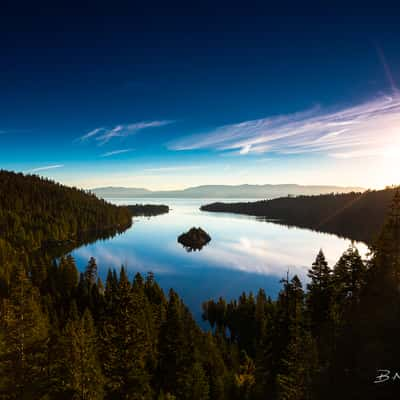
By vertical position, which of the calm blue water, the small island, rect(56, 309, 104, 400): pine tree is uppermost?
rect(56, 309, 104, 400): pine tree

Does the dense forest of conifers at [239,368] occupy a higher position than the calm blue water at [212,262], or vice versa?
the dense forest of conifers at [239,368]

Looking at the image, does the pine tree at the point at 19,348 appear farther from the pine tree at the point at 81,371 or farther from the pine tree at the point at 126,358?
the pine tree at the point at 126,358

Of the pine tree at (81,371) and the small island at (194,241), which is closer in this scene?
the pine tree at (81,371)

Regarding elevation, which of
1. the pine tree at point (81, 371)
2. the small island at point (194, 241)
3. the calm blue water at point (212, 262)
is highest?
the pine tree at point (81, 371)

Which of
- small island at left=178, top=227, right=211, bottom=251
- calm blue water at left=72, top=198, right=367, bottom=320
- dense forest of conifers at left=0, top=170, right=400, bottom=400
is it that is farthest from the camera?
small island at left=178, top=227, right=211, bottom=251

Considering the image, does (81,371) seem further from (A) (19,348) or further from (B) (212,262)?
(B) (212,262)

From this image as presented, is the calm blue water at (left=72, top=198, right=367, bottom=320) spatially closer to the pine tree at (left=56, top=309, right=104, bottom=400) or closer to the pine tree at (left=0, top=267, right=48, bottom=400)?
the pine tree at (left=0, top=267, right=48, bottom=400)

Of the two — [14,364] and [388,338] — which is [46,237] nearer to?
[14,364]

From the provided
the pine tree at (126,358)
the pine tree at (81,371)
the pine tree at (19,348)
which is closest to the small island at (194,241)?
the pine tree at (19,348)

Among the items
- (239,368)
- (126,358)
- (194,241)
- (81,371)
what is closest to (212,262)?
(194,241)

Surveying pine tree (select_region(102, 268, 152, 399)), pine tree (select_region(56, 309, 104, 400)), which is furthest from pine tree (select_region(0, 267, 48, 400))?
pine tree (select_region(102, 268, 152, 399))

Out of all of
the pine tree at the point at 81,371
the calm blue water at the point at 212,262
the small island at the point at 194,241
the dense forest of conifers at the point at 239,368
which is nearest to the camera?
→ the pine tree at the point at 81,371

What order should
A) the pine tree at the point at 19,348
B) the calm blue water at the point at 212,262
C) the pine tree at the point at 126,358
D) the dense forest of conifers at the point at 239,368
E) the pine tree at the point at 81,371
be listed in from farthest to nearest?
1. the calm blue water at the point at 212,262
2. the pine tree at the point at 19,348
3. the pine tree at the point at 126,358
4. the dense forest of conifers at the point at 239,368
5. the pine tree at the point at 81,371

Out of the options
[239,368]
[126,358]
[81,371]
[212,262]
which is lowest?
[212,262]
